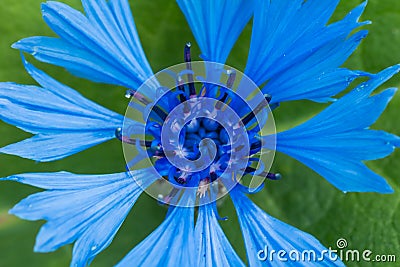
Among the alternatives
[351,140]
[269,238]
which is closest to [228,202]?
[269,238]

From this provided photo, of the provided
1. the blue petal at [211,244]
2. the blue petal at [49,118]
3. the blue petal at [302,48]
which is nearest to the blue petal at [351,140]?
the blue petal at [302,48]

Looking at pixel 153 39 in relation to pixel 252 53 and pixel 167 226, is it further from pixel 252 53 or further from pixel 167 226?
pixel 167 226

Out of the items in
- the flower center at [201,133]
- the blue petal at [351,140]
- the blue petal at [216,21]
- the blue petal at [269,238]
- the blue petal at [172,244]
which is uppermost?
the blue petal at [216,21]

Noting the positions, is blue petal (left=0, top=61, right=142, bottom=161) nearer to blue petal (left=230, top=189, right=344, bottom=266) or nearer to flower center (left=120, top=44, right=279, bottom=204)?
flower center (left=120, top=44, right=279, bottom=204)

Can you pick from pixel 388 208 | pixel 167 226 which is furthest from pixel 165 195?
pixel 388 208

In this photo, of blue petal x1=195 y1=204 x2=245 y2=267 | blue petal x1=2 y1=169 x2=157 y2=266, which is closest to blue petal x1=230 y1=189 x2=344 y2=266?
blue petal x1=195 y1=204 x2=245 y2=267

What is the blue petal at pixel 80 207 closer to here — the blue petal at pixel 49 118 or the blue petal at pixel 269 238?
the blue petal at pixel 49 118
